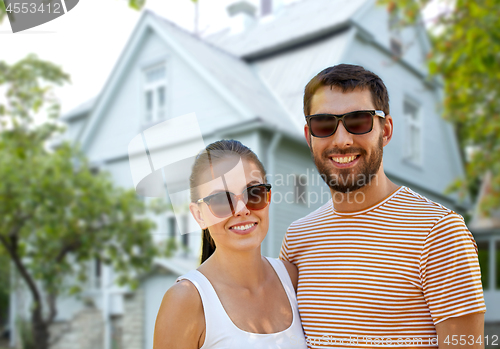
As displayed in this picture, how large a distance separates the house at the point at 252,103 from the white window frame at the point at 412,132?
0.04 metres

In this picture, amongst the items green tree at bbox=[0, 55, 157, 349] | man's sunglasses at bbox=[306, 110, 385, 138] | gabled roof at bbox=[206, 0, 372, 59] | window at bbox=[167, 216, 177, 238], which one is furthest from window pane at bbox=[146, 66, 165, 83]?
man's sunglasses at bbox=[306, 110, 385, 138]

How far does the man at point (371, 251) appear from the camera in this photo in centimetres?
166

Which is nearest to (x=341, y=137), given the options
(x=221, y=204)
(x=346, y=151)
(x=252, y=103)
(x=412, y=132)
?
(x=346, y=151)

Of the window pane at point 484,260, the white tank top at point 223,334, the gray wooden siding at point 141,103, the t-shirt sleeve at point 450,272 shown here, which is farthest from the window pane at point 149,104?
the t-shirt sleeve at point 450,272

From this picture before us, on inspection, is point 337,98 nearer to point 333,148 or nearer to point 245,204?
point 333,148

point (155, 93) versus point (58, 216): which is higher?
point (155, 93)

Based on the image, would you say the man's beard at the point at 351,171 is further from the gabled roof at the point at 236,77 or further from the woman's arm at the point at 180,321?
the gabled roof at the point at 236,77

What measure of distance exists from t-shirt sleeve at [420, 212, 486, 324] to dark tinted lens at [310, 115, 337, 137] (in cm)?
50

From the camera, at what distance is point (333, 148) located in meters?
1.96

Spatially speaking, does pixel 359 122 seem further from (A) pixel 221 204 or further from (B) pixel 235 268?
(B) pixel 235 268

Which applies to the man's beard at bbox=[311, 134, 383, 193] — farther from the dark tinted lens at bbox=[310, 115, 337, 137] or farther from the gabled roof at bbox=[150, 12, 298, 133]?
the gabled roof at bbox=[150, 12, 298, 133]

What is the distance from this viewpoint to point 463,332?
164cm

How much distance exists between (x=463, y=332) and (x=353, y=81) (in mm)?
908

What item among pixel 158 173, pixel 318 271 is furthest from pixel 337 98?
pixel 158 173
